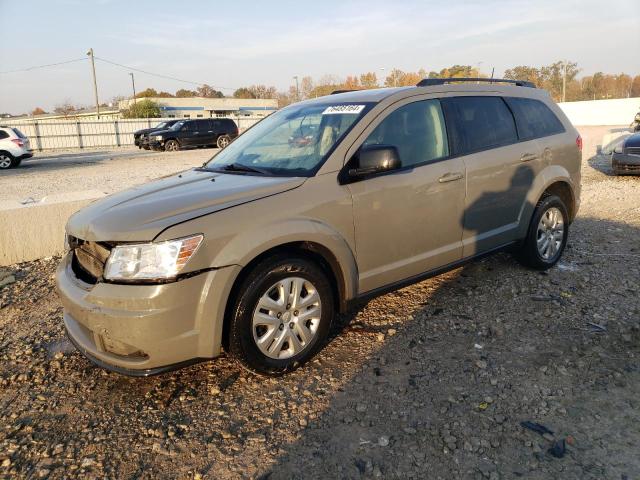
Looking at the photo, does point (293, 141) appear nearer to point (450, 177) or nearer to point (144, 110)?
point (450, 177)

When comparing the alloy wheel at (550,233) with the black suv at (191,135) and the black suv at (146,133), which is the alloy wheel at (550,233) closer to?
the black suv at (191,135)

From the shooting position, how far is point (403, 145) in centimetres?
369

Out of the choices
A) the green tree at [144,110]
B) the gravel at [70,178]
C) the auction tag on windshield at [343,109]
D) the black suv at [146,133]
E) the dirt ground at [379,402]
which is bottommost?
the dirt ground at [379,402]

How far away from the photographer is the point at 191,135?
26219mm

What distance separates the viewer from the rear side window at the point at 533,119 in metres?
4.62

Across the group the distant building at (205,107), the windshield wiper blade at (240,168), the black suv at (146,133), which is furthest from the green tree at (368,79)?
the windshield wiper blade at (240,168)

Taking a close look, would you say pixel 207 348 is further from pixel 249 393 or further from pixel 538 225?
pixel 538 225

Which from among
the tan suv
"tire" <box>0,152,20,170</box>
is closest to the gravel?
"tire" <box>0,152,20,170</box>

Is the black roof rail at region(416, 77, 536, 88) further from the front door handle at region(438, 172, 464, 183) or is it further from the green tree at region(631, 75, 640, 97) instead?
the green tree at region(631, 75, 640, 97)

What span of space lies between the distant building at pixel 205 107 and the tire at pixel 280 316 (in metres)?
56.8

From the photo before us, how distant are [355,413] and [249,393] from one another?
704mm

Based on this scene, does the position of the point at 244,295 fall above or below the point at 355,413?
above

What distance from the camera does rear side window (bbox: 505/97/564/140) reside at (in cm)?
462

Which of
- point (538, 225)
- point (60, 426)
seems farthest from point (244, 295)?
point (538, 225)
